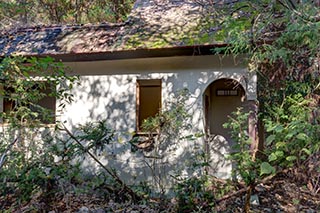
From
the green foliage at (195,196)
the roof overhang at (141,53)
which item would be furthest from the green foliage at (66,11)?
the green foliage at (195,196)

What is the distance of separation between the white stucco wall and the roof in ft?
1.70

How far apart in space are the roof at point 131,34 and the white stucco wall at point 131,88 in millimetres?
519

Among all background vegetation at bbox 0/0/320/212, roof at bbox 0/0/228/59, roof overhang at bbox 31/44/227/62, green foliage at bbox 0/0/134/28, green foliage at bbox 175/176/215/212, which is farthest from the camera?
green foliage at bbox 0/0/134/28

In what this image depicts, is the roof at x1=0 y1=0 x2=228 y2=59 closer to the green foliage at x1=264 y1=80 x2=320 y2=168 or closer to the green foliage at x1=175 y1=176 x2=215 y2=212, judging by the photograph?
the green foliage at x1=264 y1=80 x2=320 y2=168

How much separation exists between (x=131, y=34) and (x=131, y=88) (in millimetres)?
1282

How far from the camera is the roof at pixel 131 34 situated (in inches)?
295

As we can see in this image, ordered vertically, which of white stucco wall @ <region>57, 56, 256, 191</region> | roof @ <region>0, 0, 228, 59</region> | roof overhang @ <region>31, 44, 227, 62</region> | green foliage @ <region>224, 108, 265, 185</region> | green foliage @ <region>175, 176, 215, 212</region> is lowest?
green foliage @ <region>175, 176, 215, 212</region>

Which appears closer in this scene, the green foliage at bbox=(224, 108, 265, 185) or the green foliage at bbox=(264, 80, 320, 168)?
the green foliage at bbox=(264, 80, 320, 168)

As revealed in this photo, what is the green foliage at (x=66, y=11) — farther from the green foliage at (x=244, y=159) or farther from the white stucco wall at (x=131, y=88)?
the green foliage at (x=244, y=159)

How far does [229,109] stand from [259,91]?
→ 10.3ft

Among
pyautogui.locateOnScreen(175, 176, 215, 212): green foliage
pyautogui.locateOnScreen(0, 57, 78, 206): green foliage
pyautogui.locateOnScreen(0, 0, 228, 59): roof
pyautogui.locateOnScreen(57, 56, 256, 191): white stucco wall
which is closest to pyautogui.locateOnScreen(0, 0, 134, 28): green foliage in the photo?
pyautogui.locateOnScreen(0, 0, 228, 59): roof

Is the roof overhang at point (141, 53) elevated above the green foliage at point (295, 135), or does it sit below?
above

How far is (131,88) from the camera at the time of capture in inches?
318

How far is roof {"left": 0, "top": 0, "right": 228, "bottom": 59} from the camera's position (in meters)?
7.49
